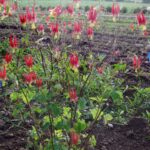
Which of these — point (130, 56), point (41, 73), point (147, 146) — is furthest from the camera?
point (130, 56)

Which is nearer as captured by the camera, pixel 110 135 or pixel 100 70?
pixel 110 135

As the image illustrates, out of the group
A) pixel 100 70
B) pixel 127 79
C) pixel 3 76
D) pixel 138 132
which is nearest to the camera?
pixel 3 76

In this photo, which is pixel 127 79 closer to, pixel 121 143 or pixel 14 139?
pixel 121 143

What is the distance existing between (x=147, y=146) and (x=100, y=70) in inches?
41.0

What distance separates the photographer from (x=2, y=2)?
3760 mm

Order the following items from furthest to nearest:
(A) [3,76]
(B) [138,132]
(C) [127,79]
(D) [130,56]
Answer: (D) [130,56]
(C) [127,79]
(B) [138,132]
(A) [3,76]

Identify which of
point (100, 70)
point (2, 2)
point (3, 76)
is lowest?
point (100, 70)

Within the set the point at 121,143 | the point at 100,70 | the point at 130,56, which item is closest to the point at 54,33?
the point at 100,70

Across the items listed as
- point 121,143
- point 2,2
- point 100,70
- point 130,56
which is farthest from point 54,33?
point 130,56

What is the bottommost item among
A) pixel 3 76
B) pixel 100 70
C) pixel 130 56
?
pixel 130 56

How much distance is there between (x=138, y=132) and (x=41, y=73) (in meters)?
1.41

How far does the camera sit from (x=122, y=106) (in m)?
4.27

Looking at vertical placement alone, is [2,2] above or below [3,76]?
above

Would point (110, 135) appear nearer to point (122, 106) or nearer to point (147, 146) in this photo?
point (147, 146)
